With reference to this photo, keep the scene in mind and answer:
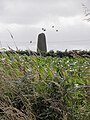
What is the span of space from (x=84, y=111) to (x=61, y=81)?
0.33 meters

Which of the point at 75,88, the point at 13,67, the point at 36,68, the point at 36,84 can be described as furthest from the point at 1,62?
the point at 75,88

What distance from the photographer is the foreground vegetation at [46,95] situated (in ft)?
9.93

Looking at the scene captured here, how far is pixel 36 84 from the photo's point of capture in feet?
10.9

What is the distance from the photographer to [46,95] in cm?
318

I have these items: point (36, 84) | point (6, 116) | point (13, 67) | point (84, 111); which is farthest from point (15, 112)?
point (13, 67)

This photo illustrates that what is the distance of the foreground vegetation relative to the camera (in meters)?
3.03

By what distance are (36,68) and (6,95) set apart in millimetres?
453

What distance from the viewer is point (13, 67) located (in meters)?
3.88

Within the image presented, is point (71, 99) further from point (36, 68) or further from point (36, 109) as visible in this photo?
point (36, 68)

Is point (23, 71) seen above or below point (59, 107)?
above

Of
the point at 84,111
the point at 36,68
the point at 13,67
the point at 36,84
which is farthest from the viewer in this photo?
the point at 13,67

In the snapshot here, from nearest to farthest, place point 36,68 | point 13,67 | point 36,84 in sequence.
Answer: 1. point 36,84
2. point 36,68
3. point 13,67

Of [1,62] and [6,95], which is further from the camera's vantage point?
[1,62]

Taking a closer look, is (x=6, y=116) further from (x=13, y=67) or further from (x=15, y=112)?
(x=13, y=67)
